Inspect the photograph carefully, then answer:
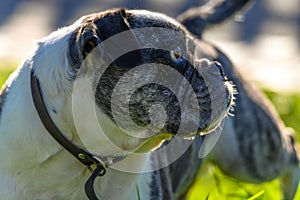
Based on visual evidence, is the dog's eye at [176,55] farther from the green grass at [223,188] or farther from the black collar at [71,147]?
the green grass at [223,188]

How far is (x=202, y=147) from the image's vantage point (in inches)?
199

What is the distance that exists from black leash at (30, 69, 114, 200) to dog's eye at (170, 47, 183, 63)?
0.49m

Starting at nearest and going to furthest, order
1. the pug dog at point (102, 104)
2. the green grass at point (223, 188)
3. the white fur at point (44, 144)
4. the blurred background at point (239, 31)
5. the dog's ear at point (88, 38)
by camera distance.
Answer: the dog's ear at point (88, 38), the pug dog at point (102, 104), the white fur at point (44, 144), the green grass at point (223, 188), the blurred background at point (239, 31)

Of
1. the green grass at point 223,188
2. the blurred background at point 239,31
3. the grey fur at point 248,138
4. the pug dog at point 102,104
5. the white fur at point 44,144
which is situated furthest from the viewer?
the blurred background at point 239,31

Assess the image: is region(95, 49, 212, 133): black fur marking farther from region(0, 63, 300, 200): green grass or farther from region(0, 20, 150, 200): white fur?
region(0, 63, 300, 200): green grass

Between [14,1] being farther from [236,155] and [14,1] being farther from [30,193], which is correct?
[30,193]

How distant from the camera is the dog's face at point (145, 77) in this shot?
3.62 meters

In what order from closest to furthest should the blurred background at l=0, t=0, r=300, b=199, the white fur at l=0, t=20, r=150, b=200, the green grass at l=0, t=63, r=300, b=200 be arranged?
the white fur at l=0, t=20, r=150, b=200, the green grass at l=0, t=63, r=300, b=200, the blurred background at l=0, t=0, r=300, b=199

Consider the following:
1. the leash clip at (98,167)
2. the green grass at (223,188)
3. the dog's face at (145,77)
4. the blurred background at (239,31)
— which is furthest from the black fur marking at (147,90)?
the blurred background at (239,31)

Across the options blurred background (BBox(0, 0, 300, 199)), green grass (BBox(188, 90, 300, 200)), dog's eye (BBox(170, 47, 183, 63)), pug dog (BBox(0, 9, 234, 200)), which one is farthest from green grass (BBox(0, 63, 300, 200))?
blurred background (BBox(0, 0, 300, 199))

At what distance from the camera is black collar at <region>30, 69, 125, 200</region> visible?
379 cm

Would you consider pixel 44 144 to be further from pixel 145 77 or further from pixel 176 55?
pixel 176 55

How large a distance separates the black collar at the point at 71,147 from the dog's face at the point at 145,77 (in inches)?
4.7

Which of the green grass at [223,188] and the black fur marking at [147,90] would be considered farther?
the green grass at [223,188]
